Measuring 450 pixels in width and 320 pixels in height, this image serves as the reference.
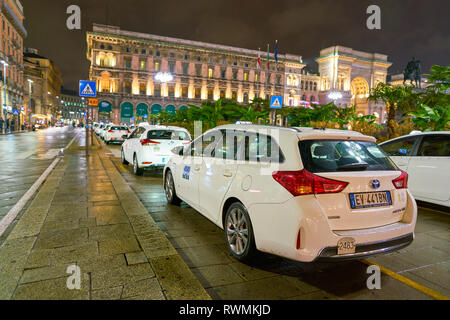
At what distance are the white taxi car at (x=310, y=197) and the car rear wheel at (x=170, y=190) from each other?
2128 mm

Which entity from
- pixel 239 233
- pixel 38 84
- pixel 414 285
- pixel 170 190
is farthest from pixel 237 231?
pixel 38 84

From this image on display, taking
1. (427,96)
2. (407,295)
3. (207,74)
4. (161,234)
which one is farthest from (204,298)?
(207,74)

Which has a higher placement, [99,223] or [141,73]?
[141,73]

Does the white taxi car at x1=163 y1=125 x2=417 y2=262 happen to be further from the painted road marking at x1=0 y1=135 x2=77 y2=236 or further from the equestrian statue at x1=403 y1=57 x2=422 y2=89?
the equestrian statue at x1=403 y1=57 x2=422 y2=89

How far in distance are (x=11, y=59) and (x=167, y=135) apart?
5792cm

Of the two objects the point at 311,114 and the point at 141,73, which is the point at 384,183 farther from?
the point at 141,73

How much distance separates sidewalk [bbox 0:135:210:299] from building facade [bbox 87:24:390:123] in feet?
198

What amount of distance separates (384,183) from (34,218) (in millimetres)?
5092

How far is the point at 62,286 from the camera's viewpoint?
297cm

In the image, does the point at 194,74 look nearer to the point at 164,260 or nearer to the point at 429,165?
the point at 429,165

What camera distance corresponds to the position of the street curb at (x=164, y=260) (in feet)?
9.61

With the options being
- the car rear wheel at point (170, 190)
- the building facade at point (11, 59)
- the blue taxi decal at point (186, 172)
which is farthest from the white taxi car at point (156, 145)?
the building facade at point (11, 59)

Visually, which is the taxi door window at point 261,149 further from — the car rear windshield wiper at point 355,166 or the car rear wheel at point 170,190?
the car rear wheel at point 170,190
